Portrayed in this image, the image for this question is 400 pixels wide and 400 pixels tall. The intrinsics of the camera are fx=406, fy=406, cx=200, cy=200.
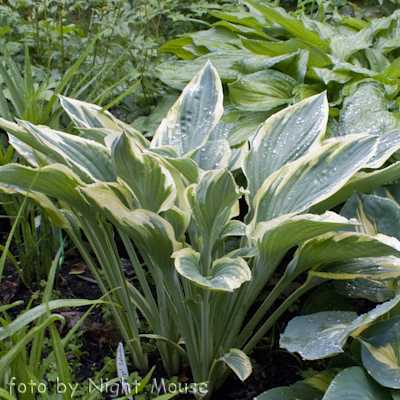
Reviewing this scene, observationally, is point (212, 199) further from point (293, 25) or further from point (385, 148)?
point (293, 25)

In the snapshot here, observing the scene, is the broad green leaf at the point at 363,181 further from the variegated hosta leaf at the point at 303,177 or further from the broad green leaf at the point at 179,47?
the broad green leaf at the point at 179,47

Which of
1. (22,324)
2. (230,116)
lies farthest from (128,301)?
(230,116)

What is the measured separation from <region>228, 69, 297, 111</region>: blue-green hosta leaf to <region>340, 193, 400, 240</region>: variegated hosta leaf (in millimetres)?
750

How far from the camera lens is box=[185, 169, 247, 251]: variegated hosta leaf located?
2.74ft

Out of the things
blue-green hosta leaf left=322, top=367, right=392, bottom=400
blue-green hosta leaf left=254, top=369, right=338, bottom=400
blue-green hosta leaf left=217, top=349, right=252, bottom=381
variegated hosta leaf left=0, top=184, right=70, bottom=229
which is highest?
variegated hosta leaf left=0, top=184, right=70, bottom=229

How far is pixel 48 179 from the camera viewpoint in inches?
36.3

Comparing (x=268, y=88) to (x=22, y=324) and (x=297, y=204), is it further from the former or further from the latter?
(x=22, y=324)

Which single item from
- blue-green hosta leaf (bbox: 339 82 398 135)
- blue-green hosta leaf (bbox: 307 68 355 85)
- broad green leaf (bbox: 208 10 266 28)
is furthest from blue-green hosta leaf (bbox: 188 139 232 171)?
broad green leaf (bbox: 208 10 266 28)

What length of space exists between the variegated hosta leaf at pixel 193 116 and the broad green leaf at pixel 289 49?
2.53 ft

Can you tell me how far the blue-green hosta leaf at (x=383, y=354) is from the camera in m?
0.87

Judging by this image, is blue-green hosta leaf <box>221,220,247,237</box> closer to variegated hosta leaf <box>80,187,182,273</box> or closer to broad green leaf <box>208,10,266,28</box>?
variegated hosta leaf <box>80,187,182,273</box>

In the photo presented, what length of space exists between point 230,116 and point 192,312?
0.99m

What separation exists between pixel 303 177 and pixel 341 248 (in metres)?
0.20

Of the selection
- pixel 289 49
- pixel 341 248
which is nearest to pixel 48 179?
pixel 341 248
